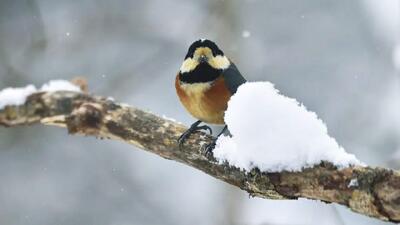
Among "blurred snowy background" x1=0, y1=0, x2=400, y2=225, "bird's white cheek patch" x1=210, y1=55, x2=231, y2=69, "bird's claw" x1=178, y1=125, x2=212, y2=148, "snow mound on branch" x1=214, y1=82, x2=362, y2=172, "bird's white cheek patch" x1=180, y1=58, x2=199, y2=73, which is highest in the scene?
"blurred snowy background" x1=0, y1=0, x2=400, y2=225

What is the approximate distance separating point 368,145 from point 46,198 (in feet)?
12.8

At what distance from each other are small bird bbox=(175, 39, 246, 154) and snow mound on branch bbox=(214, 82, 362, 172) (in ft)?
2.60

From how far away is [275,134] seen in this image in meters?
2.38

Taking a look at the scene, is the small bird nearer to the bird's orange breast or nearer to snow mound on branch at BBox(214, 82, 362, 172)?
the bird's orange breast

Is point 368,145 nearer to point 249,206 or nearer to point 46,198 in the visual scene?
point 249,206

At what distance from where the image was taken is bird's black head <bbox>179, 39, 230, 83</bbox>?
339 cm

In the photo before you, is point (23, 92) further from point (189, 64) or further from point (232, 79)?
point (232, 79)

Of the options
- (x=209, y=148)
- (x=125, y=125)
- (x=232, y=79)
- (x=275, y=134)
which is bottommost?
(x=275, y=134)

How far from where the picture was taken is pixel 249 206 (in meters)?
6.41

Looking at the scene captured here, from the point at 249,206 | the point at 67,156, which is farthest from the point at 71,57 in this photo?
the point at 249,206

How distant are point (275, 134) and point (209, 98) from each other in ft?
3.37

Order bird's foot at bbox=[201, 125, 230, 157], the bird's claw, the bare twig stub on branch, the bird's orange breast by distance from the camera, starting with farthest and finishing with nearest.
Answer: the bird's orange breast, the bird's claw, bird's foot at bbox=[201, 125, 230, 157], the bare twig stub on branch

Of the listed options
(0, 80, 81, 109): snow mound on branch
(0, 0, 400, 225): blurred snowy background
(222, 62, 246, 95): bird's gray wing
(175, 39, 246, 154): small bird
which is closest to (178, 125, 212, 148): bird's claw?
(175, 39, 246, 154): small bird

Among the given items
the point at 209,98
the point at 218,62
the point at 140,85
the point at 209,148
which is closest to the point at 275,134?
the point at 209,148
